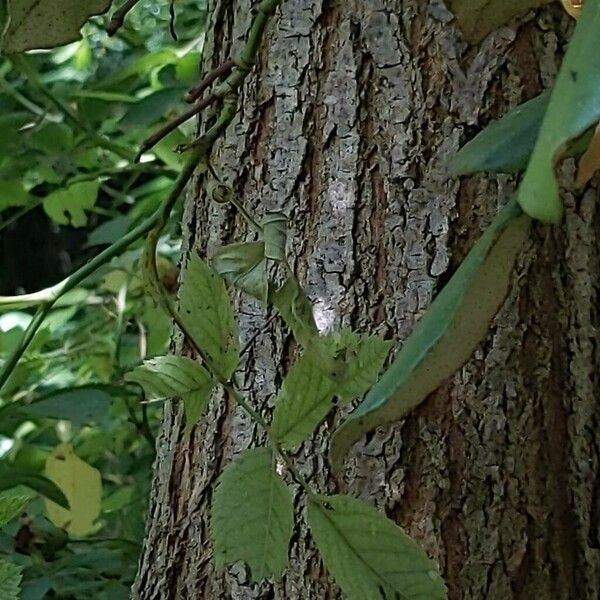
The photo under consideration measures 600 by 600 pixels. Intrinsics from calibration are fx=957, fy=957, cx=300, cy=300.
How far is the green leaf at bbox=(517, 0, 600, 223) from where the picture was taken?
0.17 meters

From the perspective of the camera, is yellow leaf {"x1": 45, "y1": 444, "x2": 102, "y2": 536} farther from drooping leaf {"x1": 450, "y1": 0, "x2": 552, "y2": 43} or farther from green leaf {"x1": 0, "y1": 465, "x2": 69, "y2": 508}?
drooping leaf {"x1": 450, "y1": 0, "x2": 552, "y2": 43}

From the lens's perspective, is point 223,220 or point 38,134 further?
point 38,134

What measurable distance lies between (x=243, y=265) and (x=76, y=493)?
0.49m

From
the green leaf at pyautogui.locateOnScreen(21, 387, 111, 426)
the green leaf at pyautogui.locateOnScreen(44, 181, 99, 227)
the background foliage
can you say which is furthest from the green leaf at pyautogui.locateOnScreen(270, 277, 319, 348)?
the green leaf at pyautogui.locateOnScreen(44, 181, 99, 227)

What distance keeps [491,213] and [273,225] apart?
197 mm

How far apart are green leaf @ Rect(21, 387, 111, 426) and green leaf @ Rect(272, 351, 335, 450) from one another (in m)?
0.40

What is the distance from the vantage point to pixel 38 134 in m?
0.94

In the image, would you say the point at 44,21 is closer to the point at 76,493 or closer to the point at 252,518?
the point at 252,518

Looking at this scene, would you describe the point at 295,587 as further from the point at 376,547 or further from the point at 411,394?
the point at 411,394

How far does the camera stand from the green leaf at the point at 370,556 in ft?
1.10

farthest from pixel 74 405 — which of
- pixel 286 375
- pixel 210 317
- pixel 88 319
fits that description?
pixel 88 319

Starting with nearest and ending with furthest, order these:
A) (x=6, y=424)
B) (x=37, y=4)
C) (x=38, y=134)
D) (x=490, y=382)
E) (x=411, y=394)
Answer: (x=411, y=394)
(x=37, y=4)
(x=490, y=382)
(x=6, y=424)
(x=38, y=134)

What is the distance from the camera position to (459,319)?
234mm

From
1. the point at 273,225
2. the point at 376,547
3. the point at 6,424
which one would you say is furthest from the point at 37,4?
the point at 6,424
